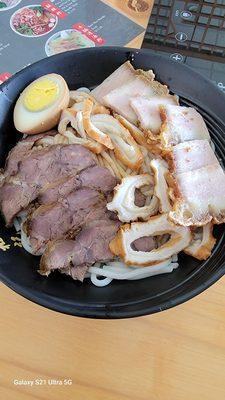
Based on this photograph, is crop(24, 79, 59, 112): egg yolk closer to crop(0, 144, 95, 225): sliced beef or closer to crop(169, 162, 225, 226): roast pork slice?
crop(0, 144, 95, 225): sliced beef

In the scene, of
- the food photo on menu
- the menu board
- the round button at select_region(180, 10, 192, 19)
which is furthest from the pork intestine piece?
the round button at select_region(180, 10, 192, 19)

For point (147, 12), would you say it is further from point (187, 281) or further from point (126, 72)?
point (187, 281)

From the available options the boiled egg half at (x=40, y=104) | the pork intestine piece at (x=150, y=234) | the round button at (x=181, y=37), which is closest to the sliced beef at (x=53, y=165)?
the boiled egg half at (x=40, y=104)

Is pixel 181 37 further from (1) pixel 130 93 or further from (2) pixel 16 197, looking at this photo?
(2) pixel 16 197

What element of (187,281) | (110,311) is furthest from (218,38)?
(110,311)

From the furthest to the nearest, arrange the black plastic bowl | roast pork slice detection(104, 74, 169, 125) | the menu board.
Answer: the menu board → roast pork slice detection(104, 74, 169, 125) → the black plastic bowl

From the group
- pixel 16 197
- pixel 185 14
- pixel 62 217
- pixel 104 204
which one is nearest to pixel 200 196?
pixel 104 204
